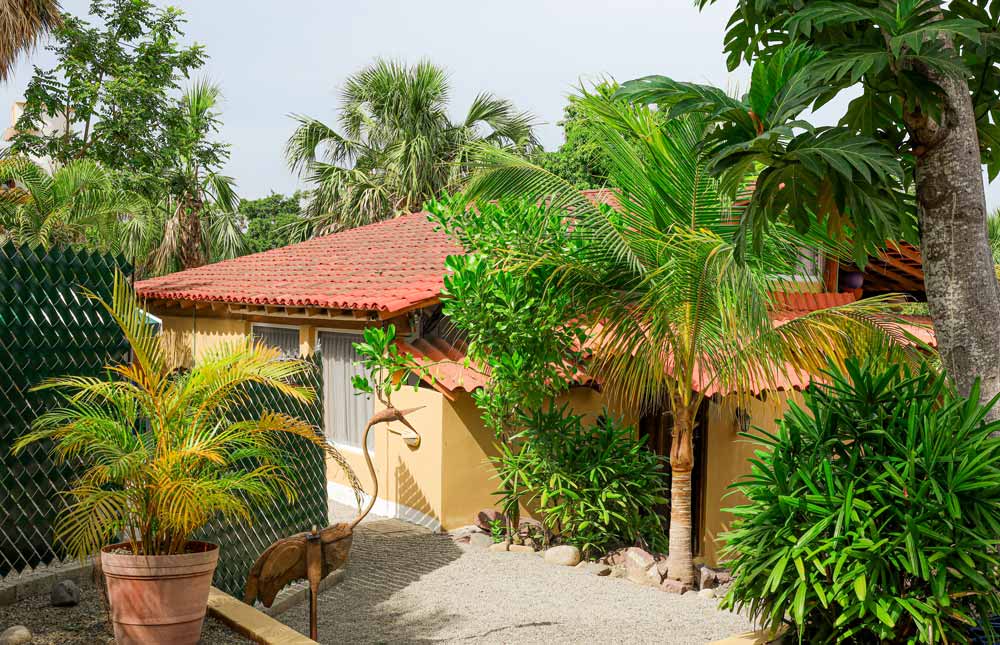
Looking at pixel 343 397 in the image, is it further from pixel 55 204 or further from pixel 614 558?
pixel 55 204

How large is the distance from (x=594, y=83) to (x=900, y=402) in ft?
14.3

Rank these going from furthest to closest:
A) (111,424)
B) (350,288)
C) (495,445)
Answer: (350,288), (495,445), (111,424)

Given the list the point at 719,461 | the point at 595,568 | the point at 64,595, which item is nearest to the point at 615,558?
the point at 595,568

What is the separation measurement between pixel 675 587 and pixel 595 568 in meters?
0.88

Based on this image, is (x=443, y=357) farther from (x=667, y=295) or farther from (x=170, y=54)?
(x=170, y=54)

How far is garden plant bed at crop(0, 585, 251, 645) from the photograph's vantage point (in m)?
5.11

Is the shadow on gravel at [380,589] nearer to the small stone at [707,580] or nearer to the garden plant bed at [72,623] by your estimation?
the garden plant bed at [72,623]

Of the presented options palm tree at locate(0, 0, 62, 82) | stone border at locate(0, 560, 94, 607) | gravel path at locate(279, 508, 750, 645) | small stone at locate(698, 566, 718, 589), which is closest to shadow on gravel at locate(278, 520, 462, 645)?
gravel path at locate(279, 508, 750, 645)

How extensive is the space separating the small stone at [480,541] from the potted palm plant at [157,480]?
5000mm

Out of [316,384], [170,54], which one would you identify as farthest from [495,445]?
[170,54]

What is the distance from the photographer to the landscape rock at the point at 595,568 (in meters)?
9.04

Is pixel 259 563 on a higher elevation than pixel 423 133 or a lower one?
lower

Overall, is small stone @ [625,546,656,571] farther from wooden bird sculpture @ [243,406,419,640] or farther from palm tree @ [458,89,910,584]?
wooden bird sculpture @ [243,406,419,640]

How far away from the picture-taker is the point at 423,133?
23891mm
